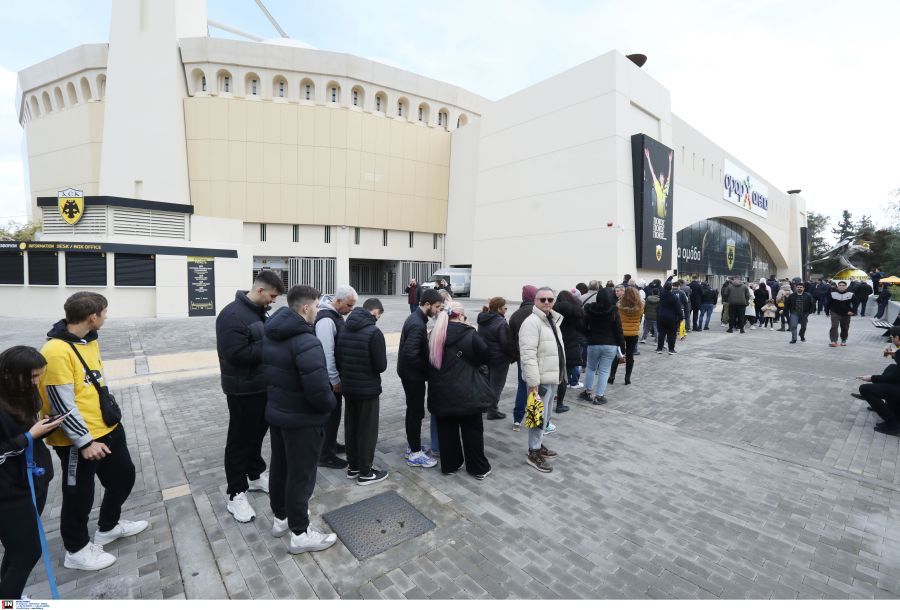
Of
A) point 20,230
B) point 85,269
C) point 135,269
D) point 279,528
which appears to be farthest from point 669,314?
point 20,230

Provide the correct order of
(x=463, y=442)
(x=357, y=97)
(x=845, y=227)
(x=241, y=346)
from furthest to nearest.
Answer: (x=845, y=227) → (x=357, y=97) → (x=463, y=442) → (x=241, y=346)

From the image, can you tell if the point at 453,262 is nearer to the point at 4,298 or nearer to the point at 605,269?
the point at 605,269

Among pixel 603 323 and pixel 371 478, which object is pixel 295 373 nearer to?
pixel 371 478

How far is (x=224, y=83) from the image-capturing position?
3119cm

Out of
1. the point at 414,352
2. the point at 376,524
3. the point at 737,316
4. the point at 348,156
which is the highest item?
the point at 348,156

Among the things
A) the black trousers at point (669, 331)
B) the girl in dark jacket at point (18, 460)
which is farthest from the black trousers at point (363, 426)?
the black trousers at point (669, 331)

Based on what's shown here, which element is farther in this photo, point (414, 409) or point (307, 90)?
point (307, 90)

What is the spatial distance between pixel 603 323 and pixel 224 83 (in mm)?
35738

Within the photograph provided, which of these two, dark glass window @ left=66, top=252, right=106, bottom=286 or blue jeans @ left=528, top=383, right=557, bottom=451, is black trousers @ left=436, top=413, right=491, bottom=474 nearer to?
blue jeans @ left=528, top=383, right=557, bottom=451

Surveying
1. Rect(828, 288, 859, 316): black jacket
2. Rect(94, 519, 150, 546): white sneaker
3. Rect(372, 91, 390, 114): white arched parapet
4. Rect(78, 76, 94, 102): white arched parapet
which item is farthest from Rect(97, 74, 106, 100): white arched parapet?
Rect(828, 288, 859, 316): black jacket

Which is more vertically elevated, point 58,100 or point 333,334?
point 58,100

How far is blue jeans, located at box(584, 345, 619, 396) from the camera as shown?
21.7 ft

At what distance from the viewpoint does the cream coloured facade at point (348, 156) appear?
23.5m

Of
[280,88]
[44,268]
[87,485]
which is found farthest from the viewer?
[280,88]
